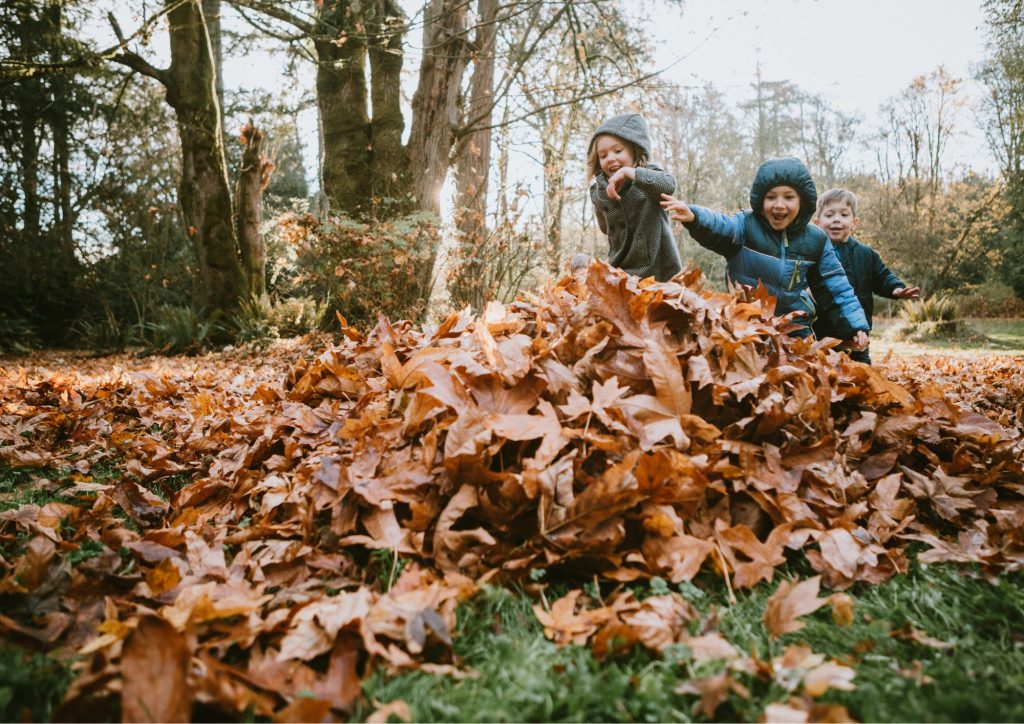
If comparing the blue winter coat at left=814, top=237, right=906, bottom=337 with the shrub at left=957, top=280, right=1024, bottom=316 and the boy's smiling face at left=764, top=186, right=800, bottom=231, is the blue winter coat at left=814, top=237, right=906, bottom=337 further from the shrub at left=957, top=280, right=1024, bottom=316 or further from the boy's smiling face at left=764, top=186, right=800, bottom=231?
the shrub at left=957, top=280, right=1024, bottom=316

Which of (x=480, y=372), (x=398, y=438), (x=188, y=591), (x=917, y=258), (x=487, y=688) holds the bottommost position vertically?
(x=487, y=688)

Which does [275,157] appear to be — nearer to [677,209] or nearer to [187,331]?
[187,331]

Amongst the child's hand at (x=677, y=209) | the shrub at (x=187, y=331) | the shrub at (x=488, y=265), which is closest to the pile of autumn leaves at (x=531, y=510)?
the child's hand at (x=677, y=209)

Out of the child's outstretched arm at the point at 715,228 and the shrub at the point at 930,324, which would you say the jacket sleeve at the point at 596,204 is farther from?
the shrub at the point at 930,324

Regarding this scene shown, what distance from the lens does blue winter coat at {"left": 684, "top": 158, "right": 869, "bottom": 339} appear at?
135 inches

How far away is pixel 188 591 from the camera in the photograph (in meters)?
1.24

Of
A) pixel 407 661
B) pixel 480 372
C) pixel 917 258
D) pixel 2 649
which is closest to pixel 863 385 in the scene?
pixel 480 372

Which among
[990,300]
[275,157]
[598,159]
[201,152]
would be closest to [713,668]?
[598,159]

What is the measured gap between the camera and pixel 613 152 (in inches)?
145

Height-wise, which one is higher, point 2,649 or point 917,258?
point 917,258

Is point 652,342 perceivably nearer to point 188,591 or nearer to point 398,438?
point 398,438

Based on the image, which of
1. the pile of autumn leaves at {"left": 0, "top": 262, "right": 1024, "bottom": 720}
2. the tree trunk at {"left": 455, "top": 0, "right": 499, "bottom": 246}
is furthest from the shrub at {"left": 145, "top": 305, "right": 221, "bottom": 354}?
the pile of autumn leaves at {"left": 0, "top": 262, "right": 1024, "bottom": 720}

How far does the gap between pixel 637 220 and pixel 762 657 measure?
301 centimetres

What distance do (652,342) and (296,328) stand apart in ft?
25.4
